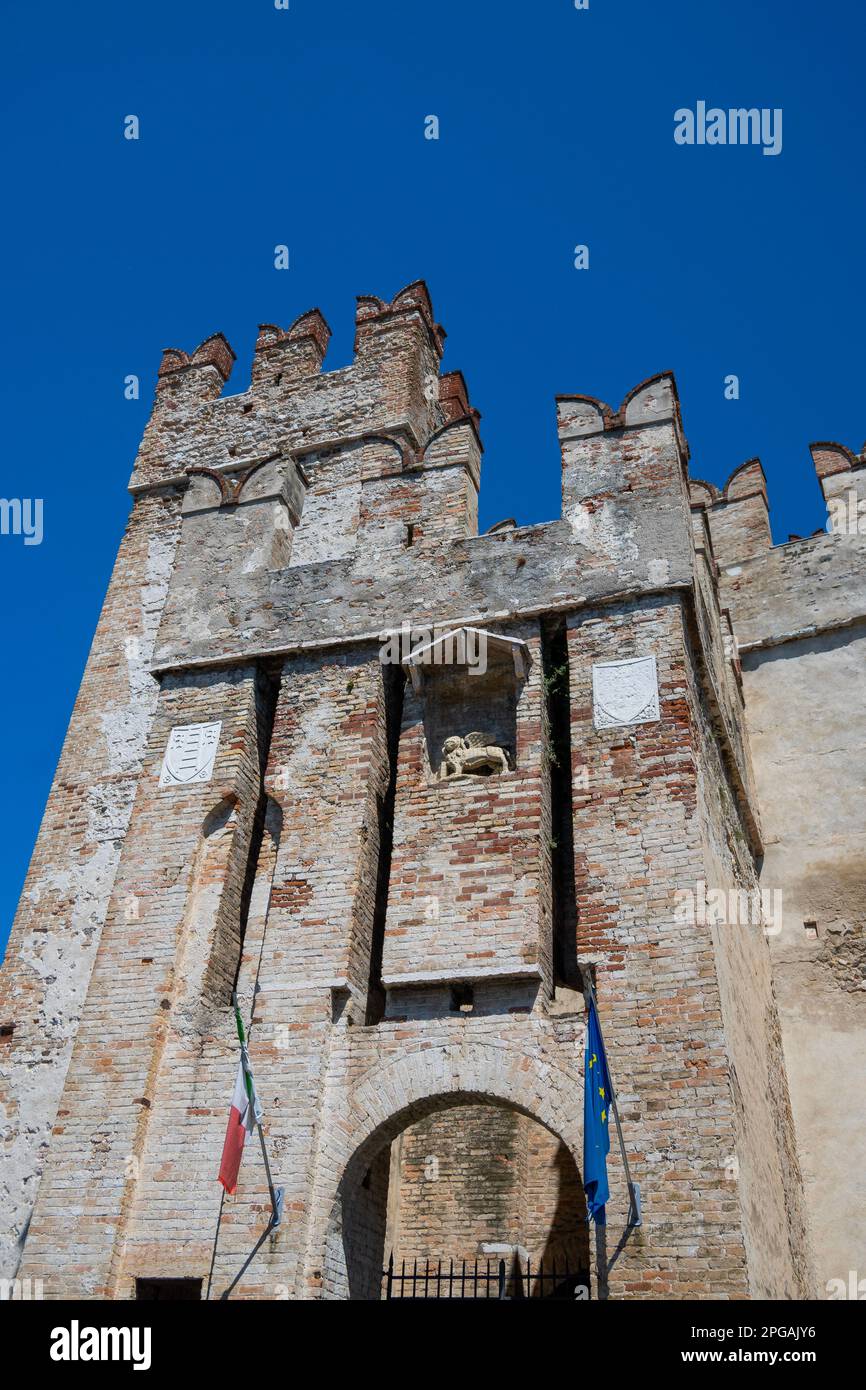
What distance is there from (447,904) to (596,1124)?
2116mm

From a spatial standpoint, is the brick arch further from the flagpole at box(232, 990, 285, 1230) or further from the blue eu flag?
the blue eu flag

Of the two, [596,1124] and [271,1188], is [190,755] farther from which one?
[596,1124]

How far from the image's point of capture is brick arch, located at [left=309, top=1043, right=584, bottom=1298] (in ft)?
24.5

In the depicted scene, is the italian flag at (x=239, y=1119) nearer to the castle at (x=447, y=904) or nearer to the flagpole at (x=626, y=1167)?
the castle at (x=447, y=904)

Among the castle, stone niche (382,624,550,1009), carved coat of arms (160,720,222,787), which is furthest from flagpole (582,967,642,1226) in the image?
carved coat of arms (160,720,222,787)

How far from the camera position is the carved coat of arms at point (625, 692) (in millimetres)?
8742

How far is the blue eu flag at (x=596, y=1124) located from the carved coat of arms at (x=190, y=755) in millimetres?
4309

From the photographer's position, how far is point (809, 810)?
1230 centimetres

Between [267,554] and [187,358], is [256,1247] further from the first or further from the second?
[187,358]

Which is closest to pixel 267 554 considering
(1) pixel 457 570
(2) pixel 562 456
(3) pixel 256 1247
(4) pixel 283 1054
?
(1) pixel 457 570

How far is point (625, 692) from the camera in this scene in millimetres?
8883

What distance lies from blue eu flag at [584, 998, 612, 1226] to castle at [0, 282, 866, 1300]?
208 millimetres
